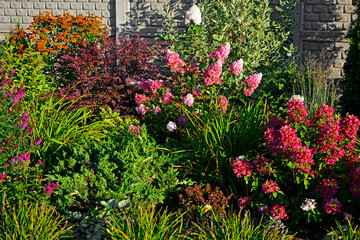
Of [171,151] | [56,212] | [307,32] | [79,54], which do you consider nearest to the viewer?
[56,212]

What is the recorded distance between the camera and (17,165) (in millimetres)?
3111

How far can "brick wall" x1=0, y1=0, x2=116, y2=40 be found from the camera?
7977mm

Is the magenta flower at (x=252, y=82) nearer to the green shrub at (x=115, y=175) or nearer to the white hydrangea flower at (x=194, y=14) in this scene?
the white hydrangea flower at (x=194, y=14)

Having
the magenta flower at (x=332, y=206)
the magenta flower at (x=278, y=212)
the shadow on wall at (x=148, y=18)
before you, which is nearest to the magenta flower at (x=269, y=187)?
the magenta flower at (x=278, y=212)

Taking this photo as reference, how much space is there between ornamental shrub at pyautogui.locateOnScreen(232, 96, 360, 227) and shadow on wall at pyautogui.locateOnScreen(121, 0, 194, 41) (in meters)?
4.89

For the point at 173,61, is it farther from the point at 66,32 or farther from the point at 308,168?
the point at 66,32

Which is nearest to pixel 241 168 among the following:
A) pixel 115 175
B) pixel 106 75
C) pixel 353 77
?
pixel 115 175

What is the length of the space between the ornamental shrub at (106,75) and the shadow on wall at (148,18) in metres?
A: 2.07

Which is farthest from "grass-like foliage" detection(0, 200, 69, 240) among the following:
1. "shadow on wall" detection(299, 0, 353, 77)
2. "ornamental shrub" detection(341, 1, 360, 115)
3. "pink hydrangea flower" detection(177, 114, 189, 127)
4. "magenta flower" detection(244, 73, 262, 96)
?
"shadow on wall" detection(299, 0, 353, 77)

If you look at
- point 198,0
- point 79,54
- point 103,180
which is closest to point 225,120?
point 103,180

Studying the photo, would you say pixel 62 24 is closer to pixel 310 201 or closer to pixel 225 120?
pixel 225 120

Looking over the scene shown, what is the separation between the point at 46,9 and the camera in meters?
8.28

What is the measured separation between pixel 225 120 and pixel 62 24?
367 cm

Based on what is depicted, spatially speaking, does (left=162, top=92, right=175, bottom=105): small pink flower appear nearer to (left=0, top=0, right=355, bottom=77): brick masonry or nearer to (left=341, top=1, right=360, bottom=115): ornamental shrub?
(left=341, top=1, right=360, bottom=115): ornamental shrub
